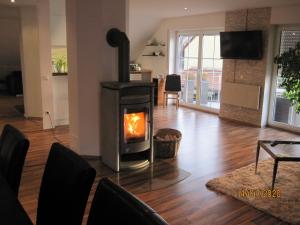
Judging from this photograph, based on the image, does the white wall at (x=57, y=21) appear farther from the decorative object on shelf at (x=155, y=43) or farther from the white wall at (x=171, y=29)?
the decorative object on shelf at (x=155, y=43)

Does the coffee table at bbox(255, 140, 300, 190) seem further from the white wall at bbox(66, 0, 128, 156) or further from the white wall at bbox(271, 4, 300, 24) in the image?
the white wall at bbox(271, 4, 300, 24)

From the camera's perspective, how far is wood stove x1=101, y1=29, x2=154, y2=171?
3.70m

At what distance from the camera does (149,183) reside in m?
3.57

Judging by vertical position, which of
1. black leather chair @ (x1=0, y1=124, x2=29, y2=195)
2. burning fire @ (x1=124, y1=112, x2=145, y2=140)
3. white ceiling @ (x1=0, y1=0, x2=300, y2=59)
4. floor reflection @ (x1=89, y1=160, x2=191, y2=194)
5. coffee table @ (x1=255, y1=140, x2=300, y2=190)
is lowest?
floor reflection @ (x1=89, y1=160, x2=191, y2=194)

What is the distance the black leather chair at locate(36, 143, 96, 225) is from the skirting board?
5.36 metres

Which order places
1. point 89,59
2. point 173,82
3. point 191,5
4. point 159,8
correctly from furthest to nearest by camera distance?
point 173,82 → point 159,8 → point 191,5 → point 89,59

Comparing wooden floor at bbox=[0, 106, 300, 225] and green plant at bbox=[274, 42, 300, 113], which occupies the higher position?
green plant at bbox=[274, 42, 300, 113]

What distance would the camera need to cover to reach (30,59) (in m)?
6.41

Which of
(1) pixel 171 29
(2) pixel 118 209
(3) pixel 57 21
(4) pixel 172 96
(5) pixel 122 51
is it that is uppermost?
(1) pixel 171 29

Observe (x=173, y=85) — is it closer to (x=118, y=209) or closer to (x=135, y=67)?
(x=135, y=67)

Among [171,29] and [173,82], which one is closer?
[173,82]

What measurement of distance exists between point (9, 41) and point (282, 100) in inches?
303

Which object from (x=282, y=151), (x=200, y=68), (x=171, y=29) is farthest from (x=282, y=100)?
(x=171, y=29)

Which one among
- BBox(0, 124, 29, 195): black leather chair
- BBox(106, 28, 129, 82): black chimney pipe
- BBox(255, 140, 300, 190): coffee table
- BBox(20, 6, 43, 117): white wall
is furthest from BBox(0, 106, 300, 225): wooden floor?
BBox(106, 28, 129, 82): black chimney pipe
